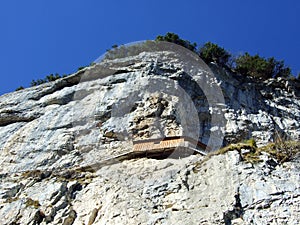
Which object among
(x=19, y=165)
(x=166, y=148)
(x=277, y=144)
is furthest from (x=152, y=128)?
(x=277, y=144)

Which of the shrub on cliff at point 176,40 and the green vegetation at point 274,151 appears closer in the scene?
the green vegetation at point 274,151

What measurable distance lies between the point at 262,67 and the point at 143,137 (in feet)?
56.3

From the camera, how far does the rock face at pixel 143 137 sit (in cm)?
1538

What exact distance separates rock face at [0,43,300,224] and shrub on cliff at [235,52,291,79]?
2227 mm

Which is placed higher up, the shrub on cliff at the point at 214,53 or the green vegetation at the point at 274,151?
the shrub on cliff at the point at 214,53

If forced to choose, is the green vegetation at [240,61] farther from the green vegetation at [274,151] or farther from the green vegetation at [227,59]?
the green vegetation at [274,151]

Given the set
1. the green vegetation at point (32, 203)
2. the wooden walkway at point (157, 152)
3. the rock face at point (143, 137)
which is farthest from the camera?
the wooden walkway at point (157, 152)

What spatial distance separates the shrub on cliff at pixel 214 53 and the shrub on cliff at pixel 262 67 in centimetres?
138

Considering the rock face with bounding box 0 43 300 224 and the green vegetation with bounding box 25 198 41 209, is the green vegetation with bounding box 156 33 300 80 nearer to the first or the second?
the rock face with bounding box 0 43 300 224

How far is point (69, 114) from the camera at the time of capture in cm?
2872

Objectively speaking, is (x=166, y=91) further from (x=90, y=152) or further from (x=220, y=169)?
(x=220, y=169)

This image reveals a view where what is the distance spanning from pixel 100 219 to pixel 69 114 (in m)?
13.1

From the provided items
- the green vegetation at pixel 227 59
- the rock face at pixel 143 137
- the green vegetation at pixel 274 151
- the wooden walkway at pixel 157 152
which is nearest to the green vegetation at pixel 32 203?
the rock face at pixel 143 137

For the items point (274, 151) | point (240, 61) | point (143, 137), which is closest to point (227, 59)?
point (240, 61)
